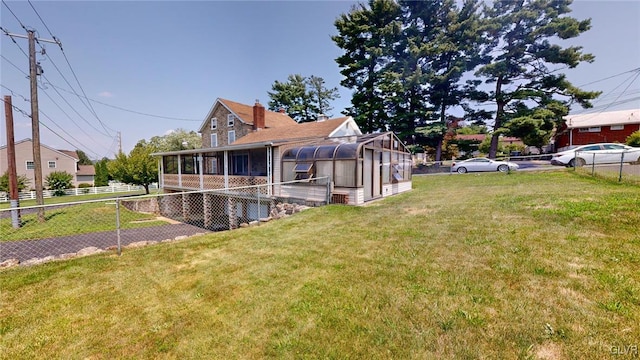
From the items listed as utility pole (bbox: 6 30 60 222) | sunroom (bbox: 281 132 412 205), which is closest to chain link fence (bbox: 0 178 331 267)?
sunroom (bbox: 281 132 412 205)

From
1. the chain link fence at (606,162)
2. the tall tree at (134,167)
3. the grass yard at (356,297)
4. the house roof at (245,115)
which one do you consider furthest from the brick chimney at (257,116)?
the chain link fence at (606,162)

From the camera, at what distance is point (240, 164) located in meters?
17.4

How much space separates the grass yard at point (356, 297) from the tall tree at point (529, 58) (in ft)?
65.4

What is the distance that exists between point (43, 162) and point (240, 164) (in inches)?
1457

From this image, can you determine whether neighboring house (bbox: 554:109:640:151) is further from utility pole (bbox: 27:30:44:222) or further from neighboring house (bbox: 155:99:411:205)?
utility pole (bbox: 27:30:44:222)

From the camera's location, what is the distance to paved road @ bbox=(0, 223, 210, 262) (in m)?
8.35

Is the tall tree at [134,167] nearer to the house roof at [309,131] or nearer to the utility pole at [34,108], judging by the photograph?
the utility pole at [34,108]

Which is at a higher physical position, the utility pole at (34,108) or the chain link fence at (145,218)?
the utility pole at (34,108)

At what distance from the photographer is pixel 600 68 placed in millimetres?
20359

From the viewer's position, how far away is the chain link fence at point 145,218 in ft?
29.3

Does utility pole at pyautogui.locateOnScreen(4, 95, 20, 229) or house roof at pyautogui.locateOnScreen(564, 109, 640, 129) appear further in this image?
house roof at pyautogui.locateOnScreen(564, 109, 640, 129)

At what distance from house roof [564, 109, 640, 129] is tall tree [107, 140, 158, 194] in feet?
146

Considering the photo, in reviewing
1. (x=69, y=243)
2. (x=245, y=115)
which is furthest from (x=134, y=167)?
(x=69, y=243)

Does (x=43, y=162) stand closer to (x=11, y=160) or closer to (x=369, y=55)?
(x=11, y=160)
